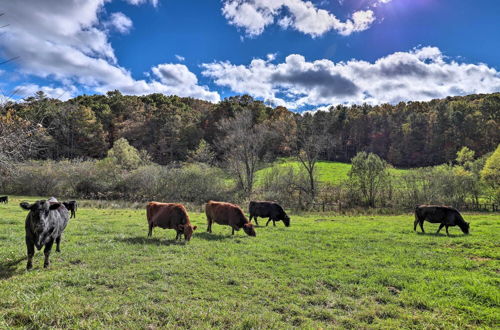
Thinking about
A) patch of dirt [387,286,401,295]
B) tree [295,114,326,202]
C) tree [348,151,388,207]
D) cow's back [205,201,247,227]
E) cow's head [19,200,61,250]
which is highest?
tree [295,114,326,202]

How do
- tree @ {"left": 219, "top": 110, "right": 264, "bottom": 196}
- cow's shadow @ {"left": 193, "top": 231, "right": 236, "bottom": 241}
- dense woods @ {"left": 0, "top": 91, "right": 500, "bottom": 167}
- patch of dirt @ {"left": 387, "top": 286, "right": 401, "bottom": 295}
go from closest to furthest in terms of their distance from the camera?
patch of dirt @ {"left": 387, "top": 286, "right": 401, "bottom": 295}, cow's shadow @ {"left": 193, "top": 231, "right": 236, "bottom": 241}, tree @ {"left": 219, "top": 110, "right": 264, "bottom": 196}, dense woods @ {"left": 0, "top": 91, "right": 500, "bottom": 167}

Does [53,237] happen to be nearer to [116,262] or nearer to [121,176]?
[116,262]

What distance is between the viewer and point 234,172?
42.2 metres

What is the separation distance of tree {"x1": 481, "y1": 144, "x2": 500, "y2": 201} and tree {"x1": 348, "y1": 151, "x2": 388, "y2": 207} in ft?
43.4

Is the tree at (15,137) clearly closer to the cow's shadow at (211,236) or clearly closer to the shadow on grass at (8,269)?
the shadow on grass at (8,269)

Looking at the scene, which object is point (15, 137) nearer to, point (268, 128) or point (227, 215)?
point (227, 215)

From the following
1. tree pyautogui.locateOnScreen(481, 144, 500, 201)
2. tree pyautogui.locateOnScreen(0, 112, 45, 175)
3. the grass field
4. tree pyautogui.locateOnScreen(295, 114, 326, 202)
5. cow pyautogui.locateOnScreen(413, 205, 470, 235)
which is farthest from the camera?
tree pyautogui.locateOnScreen(295, 114, 326, 202)

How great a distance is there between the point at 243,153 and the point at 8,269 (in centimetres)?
3606

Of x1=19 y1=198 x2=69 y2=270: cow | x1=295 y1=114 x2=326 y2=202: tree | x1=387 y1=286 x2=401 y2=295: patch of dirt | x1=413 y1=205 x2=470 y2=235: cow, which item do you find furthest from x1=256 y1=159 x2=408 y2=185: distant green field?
x1=19 y1=198 x2=69 y2=270: cow

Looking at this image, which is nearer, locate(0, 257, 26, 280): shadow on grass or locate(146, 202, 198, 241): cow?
locate(0, 257, 26, 280): shadow on grass

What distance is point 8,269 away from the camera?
24.1 feet

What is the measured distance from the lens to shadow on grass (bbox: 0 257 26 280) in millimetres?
6891

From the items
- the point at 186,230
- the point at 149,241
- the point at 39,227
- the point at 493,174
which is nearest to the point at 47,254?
the point at 39,227

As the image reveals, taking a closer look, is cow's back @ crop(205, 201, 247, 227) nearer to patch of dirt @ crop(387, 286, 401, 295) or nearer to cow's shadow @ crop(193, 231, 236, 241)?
cow's shadow @ crop(193, 231, 236, 241)
